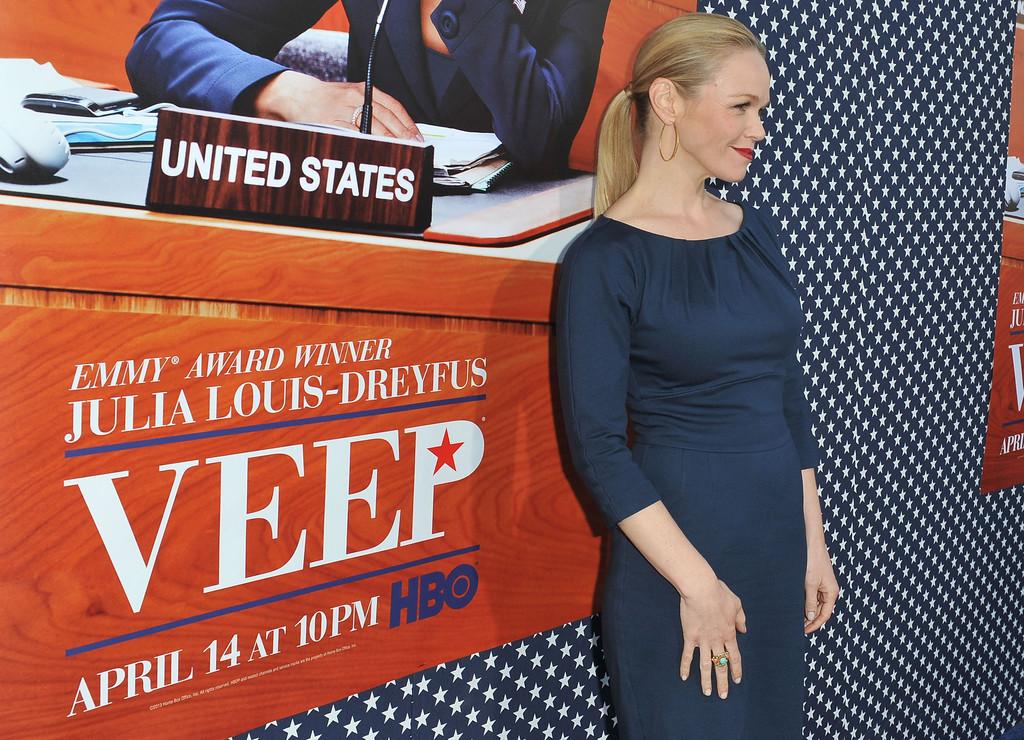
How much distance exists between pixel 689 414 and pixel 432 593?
1.62 feet

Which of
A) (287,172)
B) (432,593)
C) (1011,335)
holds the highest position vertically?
(287,172)

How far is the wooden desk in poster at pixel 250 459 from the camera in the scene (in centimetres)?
110

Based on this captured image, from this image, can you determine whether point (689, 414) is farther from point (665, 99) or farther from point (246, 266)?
point (246, 266)


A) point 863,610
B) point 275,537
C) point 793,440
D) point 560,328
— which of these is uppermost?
point 560,328

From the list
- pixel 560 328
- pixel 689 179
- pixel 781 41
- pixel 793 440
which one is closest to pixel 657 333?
pixel 560 328

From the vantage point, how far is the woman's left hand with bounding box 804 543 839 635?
4.96ft

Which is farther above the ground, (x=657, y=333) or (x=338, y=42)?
(x=338, y=42)

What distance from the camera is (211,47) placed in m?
1.19

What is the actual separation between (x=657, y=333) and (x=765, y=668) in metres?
0.51

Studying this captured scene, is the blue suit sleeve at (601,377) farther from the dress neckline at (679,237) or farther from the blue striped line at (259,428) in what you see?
the blue striped line at (259,428)

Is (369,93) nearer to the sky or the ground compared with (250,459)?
nearer to the sky

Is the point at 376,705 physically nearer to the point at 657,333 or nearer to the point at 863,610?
the point at 657,333

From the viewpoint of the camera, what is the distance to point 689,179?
1.39 metres

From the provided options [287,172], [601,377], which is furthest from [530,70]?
[601,377]
